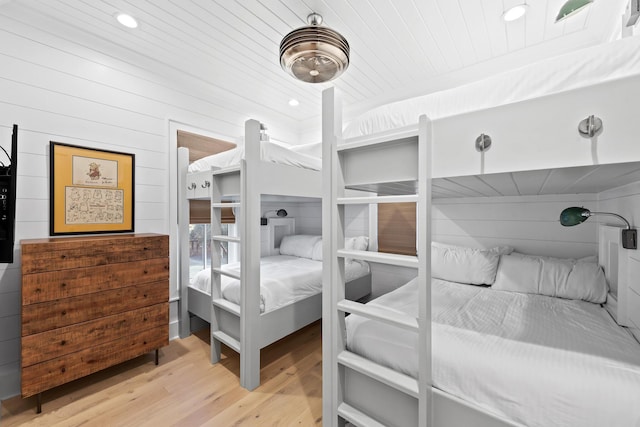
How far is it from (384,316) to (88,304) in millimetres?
2008

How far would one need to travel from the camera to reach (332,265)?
4.58 ft

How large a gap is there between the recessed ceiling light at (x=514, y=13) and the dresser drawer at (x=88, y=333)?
11.1 ft

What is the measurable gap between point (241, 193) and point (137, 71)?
5.39 ft

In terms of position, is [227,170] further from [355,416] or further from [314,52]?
[355,416]

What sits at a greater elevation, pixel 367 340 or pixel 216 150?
pixel 216 150

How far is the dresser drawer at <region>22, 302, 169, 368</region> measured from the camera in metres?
1.67

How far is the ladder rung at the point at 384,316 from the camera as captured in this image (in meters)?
1.16

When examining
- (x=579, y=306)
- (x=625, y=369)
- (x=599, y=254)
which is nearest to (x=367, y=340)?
(x=625, y=369)

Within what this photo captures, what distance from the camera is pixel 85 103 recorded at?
221 cm

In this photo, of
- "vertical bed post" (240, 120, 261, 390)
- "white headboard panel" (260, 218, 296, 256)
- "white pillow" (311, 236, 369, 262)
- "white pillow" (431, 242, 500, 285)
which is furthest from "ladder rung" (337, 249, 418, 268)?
"white headboard panel" (260, 218, 296, 256)

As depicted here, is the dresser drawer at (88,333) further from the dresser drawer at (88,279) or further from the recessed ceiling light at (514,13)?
the recessed ceiling light at (514,13)

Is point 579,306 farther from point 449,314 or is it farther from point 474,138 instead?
point 474,138

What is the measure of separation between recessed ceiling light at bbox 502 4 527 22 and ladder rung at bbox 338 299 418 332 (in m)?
2.19

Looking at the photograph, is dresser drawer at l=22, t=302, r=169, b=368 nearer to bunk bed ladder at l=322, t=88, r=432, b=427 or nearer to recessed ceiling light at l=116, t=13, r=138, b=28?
bunk bed ladder at l=322, t=88, r=432, b=427
